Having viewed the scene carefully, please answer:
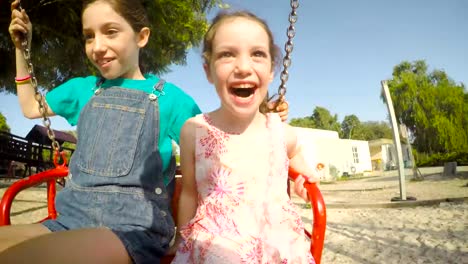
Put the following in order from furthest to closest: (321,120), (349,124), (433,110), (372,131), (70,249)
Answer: (372,131) < (349,124) < (321,120) < (433,110) < (70,249)

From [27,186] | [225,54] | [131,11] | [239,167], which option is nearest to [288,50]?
[225,54]

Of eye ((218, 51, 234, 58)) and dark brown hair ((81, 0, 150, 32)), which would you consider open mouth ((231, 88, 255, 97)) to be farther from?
dark brown hair ((81, 0, 150, 32))

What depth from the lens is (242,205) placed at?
1.26m

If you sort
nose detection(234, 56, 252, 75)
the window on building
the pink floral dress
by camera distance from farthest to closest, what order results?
the window on building → nose detection(234, 56, 252, 75) → the pink floral dress

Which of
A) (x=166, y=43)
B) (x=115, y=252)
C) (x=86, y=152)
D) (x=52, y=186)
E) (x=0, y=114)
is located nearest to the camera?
(x=115, y=252)

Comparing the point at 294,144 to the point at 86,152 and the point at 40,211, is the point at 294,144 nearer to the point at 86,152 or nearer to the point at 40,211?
the point at 86,152

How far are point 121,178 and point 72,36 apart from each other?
5546 mm

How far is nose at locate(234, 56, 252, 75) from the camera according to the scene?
1.30 meters

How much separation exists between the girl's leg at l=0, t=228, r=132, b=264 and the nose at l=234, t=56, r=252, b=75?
2.36ft

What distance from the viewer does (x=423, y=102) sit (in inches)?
1075

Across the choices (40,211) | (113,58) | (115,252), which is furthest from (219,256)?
(40,211)

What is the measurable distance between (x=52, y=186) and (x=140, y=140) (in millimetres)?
640

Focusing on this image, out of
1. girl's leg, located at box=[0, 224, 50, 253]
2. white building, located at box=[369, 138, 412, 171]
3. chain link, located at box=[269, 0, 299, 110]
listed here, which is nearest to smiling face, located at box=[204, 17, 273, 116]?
chain link, located at box=[269, 0, 299, 110]

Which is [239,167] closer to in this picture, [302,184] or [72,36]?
[302,184]
